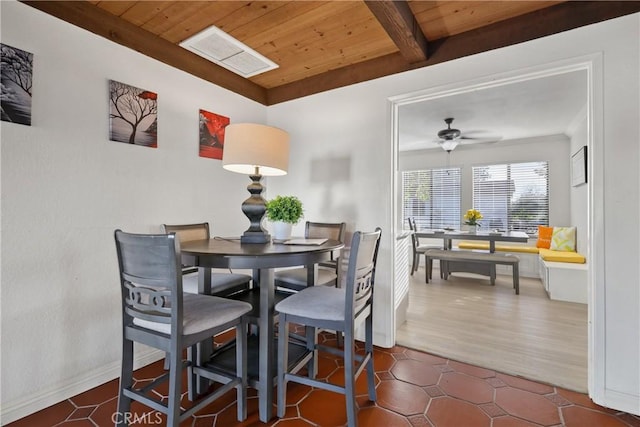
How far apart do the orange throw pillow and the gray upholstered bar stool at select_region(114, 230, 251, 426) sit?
5.16m

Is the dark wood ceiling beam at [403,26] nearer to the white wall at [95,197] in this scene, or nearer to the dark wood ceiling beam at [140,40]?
the white wall at [95,197]

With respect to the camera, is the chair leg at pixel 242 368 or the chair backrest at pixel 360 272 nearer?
the chair backrest at pixel 360 272

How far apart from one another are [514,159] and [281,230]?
5.21 metres

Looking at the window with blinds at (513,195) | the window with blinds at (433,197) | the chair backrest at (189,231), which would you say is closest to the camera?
the chair backrest at (189,231)

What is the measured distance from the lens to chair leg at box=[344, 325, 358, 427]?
4.63ft

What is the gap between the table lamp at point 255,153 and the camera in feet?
6.18

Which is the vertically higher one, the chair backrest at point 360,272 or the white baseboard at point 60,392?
the chair backrest at point 360,272

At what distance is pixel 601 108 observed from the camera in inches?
69.1

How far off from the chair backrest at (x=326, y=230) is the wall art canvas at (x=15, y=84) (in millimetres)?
1901

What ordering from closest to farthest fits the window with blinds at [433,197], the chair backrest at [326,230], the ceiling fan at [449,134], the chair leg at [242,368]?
the chair leg at [242,368] → the chair backrest at [326,230] → the ceiling fan at [449,134] → the window with blinds at [433,197]

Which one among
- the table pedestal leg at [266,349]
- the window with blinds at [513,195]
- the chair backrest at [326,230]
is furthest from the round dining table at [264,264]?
the window with blinds at [513,195]

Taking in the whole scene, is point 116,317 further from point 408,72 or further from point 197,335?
point 408,72

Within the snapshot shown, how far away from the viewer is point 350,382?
1.42 m

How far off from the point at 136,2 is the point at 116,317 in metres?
2.00
